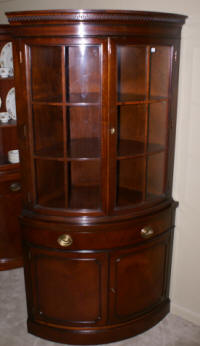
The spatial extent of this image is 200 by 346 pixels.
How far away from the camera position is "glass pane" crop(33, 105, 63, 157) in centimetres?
164

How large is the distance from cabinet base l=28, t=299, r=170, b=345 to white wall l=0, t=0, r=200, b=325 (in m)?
0.28

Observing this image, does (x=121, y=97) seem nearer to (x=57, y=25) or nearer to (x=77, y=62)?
(x=77, y=62)

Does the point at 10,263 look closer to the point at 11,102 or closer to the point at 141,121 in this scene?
the point at 11,102

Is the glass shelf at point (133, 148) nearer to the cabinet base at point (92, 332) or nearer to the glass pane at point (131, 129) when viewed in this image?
the glass pane at point (131, 129)

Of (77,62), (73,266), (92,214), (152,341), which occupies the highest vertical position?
(77,62)

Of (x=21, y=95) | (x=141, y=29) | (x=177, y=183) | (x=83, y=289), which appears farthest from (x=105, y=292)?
(x=141, y=29)

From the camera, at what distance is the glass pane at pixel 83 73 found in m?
1.55

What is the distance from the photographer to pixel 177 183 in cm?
198

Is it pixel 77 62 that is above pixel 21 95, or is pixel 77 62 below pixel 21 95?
above

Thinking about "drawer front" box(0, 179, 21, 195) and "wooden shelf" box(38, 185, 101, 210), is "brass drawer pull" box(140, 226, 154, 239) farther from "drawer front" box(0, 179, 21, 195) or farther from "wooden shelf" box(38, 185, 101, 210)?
"drawer front" box(0, 179, 21, 195)

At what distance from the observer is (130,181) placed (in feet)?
6.04

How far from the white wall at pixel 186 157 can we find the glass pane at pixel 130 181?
26 cm

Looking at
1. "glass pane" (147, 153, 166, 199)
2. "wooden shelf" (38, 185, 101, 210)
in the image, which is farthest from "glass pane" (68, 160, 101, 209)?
"glass pane" (147, 153, 166, 199)

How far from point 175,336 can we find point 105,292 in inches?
19.7
